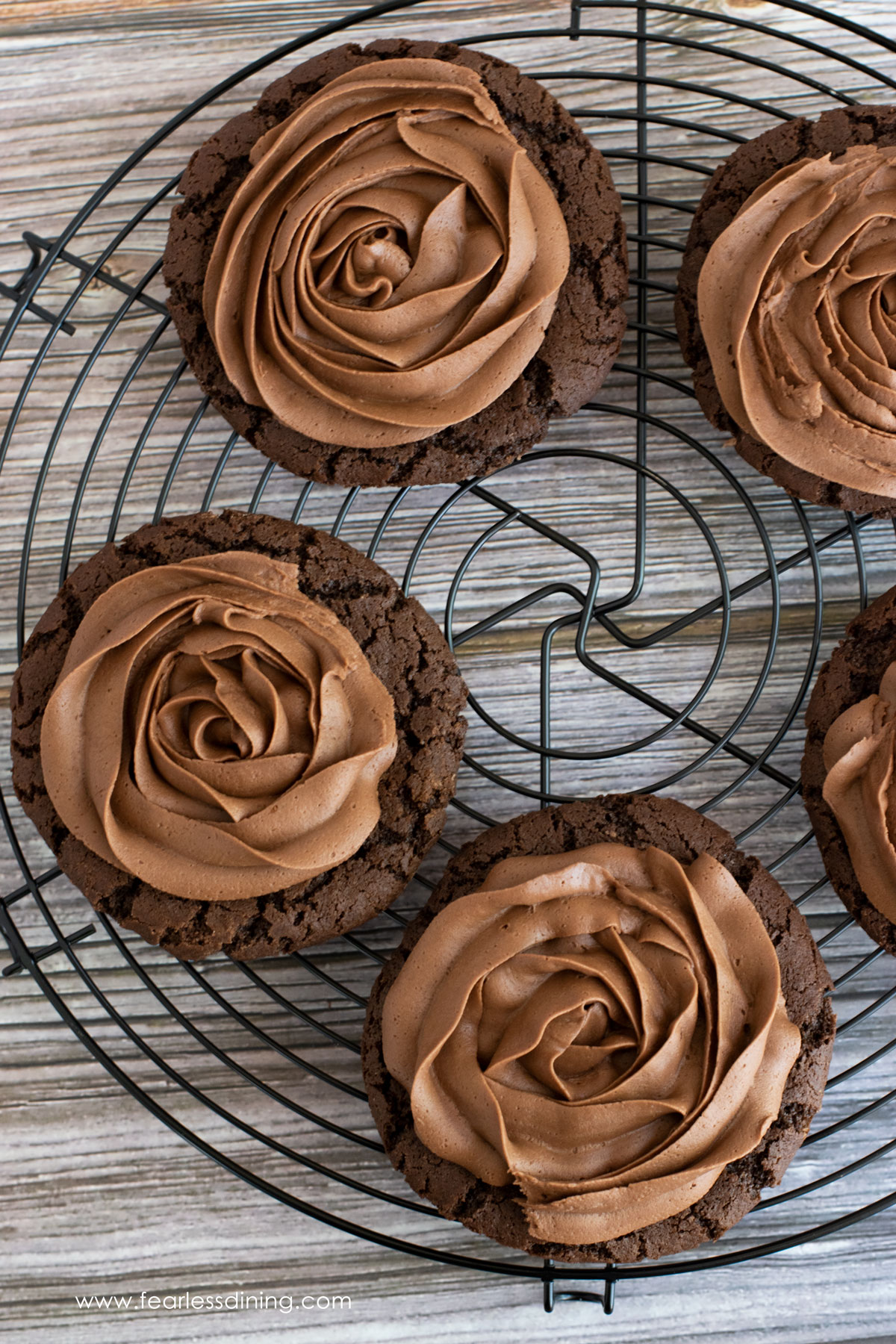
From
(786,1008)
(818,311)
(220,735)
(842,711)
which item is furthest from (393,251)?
(786,1008)

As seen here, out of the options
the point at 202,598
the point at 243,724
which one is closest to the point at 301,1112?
the point at 243,724

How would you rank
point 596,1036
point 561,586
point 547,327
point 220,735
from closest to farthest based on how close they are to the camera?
point 596,1036, point 220,735, point 547,327, point 561,586

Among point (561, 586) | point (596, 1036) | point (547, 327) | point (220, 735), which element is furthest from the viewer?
point (561, 586)

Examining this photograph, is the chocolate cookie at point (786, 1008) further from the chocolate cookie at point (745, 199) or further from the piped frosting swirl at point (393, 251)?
the piped frosting swirl at point (393, 251)

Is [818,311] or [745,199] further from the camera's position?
[745,199]

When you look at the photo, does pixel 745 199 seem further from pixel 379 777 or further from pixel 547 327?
Result: pixel 379 777

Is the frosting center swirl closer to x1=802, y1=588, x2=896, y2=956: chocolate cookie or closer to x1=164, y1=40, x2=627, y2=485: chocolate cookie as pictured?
x1=164, y1=40, x2=627, y2=485: chocolate cookie
